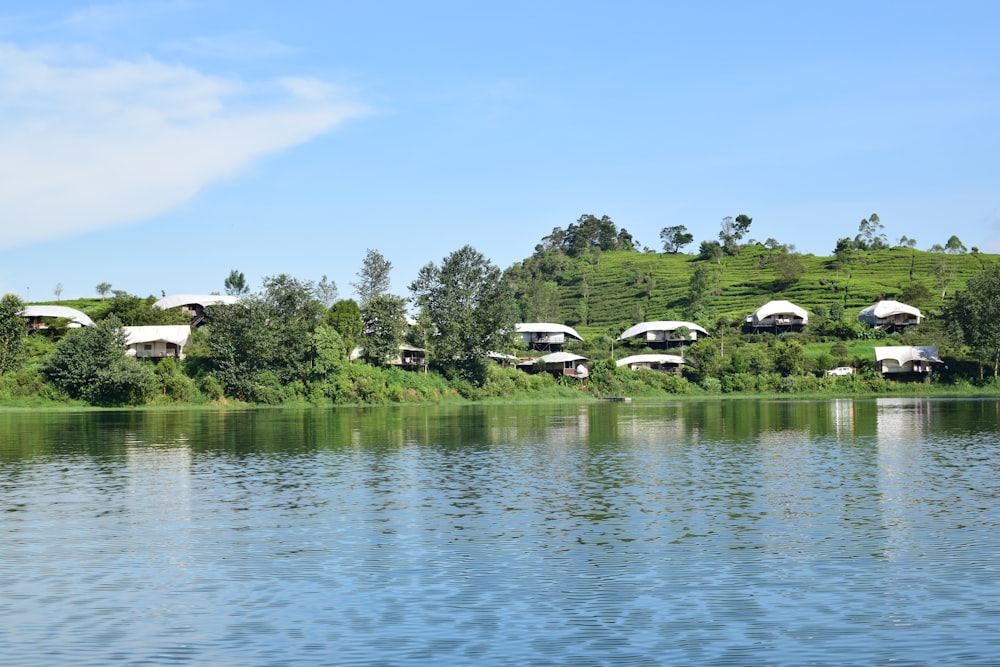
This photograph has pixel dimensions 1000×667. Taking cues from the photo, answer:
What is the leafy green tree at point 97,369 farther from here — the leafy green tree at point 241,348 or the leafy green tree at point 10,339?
the leafy green tree at point 241,348

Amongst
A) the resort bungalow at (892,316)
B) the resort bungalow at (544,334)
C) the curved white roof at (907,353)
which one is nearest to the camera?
the curved white roof at (907,353)

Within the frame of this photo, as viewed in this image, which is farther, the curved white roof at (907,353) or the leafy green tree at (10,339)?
the curved white roof at (907,353)

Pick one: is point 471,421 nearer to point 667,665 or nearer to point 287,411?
point 287,411

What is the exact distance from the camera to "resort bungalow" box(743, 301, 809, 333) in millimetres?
156500

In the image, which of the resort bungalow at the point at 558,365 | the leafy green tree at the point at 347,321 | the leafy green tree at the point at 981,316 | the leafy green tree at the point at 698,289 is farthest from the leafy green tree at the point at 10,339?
the leafy green tree at the point at 698,289

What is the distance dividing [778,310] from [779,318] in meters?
2.26

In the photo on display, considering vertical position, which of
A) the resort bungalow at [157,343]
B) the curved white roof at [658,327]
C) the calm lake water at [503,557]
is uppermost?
the curved white roof at [658,327]

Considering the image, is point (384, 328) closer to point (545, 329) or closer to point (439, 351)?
point (439, 351)

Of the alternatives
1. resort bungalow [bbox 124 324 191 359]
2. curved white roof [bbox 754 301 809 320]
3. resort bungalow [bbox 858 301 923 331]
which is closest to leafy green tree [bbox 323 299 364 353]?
resort bungalow [bbox 124 324 191 359]

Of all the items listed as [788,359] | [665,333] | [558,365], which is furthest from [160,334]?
[788,359]

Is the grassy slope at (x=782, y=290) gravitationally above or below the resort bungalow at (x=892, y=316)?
above

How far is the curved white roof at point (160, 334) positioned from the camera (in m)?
111

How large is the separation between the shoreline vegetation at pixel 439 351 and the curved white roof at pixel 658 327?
6.37ft

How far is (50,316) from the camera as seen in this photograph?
404 ft
